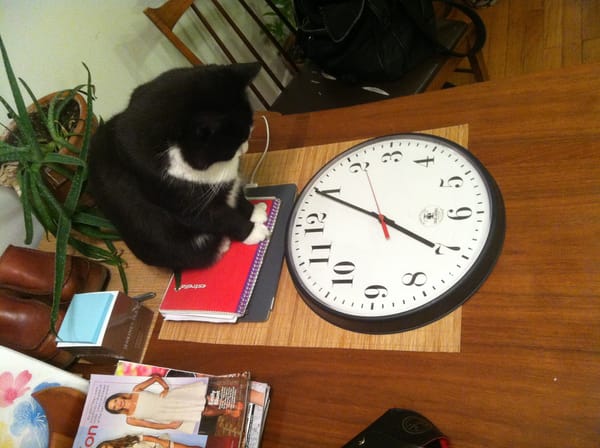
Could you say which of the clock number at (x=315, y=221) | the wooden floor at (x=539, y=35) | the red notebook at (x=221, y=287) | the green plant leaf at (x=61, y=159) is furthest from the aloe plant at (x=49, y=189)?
the wooden floor at (x=539, y=35)

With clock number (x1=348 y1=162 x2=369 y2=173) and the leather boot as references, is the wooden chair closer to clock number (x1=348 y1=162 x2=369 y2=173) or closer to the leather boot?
clock number (x1=348 y1=162 x2=369 y2=173)

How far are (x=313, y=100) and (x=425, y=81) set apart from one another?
0.35 meters

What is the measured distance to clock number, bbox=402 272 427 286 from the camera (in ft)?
1.97

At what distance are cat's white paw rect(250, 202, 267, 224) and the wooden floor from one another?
1158 millimetres

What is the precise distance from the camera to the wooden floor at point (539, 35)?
59.7 inches

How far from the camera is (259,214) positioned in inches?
32.0

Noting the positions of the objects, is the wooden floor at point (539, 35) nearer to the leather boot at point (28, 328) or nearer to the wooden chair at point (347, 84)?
the wooden chair at point (347, 84)

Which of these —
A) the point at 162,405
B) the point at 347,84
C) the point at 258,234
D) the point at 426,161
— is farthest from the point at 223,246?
the point at 347,84

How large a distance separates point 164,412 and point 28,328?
1.07 feet

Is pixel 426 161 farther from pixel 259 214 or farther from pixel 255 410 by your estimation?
pixel 255 410

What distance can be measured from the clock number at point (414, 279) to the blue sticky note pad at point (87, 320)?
19.5 inches

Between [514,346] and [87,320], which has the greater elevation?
[87,320]

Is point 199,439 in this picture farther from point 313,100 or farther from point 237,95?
point 313,100

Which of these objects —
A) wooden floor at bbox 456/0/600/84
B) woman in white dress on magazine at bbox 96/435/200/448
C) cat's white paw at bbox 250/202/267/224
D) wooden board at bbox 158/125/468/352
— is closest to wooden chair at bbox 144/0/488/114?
wooden floor at bbox 456/0/600/84
